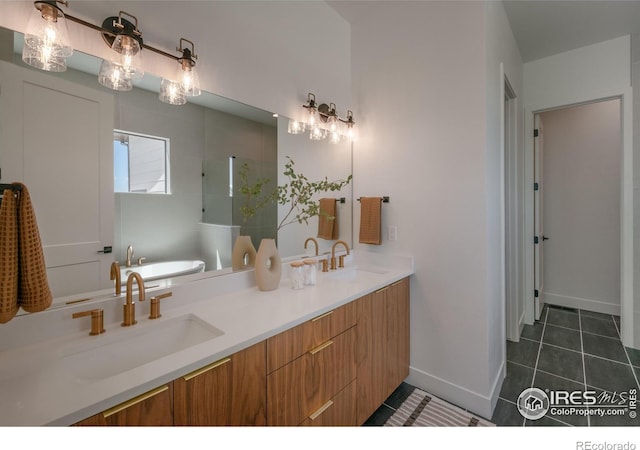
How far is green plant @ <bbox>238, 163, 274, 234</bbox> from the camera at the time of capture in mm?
1699

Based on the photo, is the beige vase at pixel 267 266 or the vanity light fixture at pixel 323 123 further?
the vanity light fixture at pixel 323 123

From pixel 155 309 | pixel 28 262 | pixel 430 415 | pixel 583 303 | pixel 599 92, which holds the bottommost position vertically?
pixel 430 415

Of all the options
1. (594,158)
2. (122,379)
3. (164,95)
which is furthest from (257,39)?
(594,158)

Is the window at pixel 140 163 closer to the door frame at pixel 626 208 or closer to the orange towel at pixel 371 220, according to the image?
the orange towel at pixel 371 220

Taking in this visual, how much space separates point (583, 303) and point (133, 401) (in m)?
4.61

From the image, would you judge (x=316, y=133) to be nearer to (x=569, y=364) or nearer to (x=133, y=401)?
(x=133, y=401)

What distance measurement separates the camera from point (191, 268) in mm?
1465

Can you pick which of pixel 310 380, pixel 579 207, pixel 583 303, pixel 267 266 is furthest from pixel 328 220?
pixel 583 303

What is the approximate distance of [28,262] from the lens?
2.63 feet

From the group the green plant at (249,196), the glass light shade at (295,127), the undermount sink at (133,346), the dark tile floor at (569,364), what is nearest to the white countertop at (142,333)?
the undermount sink at (133,346)

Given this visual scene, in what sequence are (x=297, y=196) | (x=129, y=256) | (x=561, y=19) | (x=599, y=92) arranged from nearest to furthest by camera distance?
(x=129, y=256), (x=297, y=196), (x=561, y=19), (x=599, y=92)

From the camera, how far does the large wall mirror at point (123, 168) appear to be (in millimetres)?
1029

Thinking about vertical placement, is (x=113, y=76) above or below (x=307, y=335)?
above

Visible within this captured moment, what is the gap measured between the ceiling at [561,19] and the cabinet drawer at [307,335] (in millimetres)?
2219
